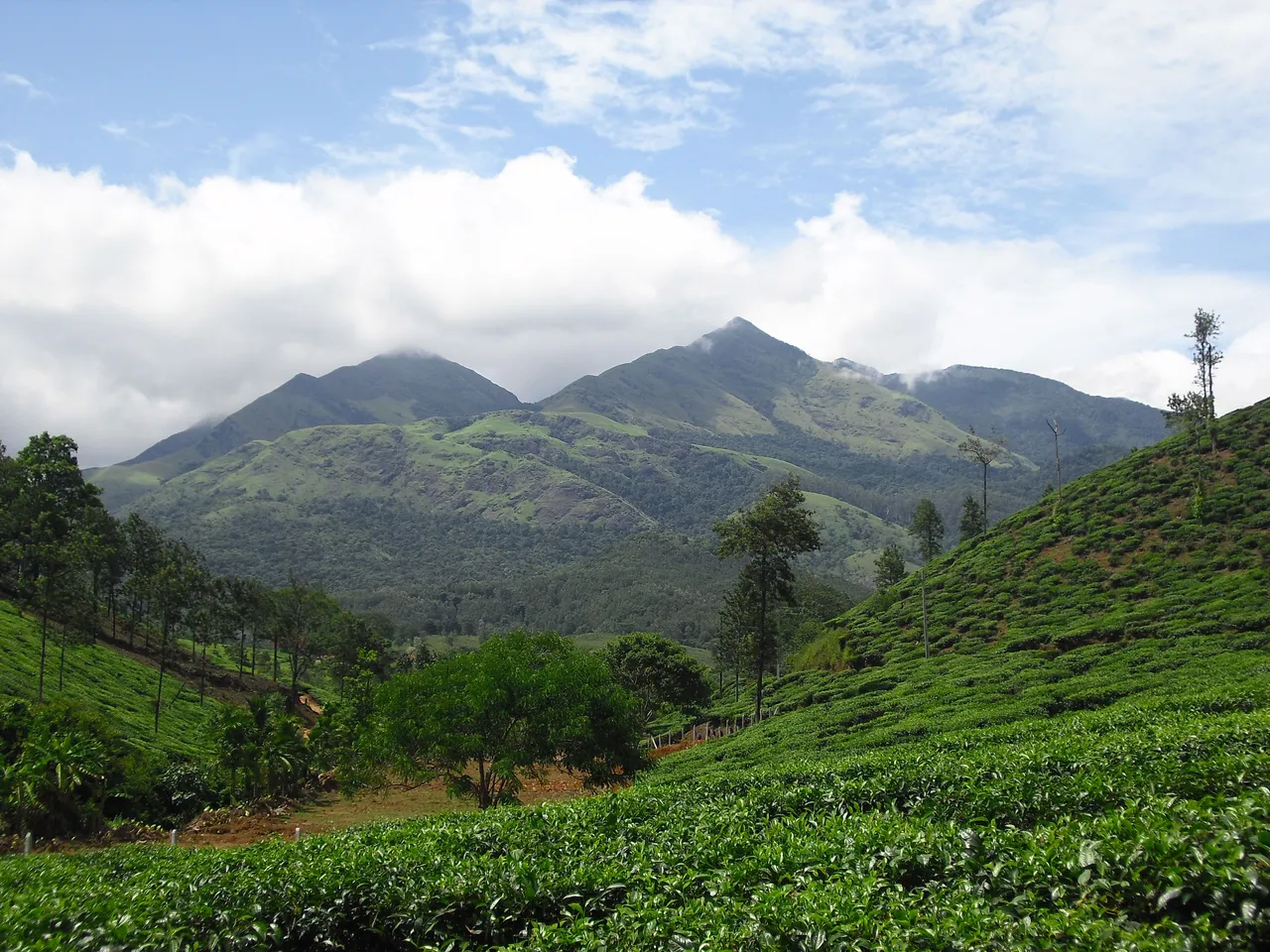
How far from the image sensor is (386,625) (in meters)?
128

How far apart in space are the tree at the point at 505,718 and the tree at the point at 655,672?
43375 millimetres

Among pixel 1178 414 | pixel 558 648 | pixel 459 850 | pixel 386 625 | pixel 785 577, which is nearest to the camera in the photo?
pixel 459 850

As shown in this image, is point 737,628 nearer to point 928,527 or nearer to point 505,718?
point 928,527

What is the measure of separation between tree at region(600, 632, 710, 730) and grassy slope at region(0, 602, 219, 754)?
112 feet

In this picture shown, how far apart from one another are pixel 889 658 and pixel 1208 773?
1734 inches

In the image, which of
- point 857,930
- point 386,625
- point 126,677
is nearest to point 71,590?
point 126,677

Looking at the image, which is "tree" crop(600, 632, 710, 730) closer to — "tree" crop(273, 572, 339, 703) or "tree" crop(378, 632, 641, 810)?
"tree" crop(273, 572, 339, 703)

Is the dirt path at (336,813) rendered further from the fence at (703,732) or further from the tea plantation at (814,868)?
the tea plantation at (814,868)

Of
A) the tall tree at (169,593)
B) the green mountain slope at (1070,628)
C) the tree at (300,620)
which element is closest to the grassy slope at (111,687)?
the tall tree at (169,593)

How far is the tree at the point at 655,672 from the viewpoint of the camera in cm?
7188

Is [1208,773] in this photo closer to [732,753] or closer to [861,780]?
[861,780]

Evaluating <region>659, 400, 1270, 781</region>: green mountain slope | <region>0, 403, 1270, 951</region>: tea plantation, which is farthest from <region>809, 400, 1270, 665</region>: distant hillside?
<region>0, 403, 1270, 951</region>: tea plantation

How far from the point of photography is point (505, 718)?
1024 inches

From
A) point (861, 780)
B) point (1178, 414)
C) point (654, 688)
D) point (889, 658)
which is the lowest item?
point (654, 688)
